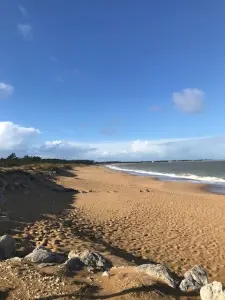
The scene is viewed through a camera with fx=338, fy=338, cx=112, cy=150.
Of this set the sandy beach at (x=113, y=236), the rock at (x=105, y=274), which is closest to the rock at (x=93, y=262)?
the sandy beach at (x=113, y=236)

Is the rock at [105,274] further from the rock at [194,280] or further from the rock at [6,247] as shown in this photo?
the rock at [6,247]

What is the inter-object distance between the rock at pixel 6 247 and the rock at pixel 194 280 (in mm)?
4104

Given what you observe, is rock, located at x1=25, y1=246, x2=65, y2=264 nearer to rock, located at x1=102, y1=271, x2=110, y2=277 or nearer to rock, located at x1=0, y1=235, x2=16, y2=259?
rock, located at x1=0, y1=235, x2=16, y2=259

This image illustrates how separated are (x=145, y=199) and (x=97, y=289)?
17.4m

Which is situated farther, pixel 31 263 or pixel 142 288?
pixel 31 263

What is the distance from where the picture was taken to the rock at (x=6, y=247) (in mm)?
7938

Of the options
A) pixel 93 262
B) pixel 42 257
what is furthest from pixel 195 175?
pixel 42 257

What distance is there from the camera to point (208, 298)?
18.9 feet

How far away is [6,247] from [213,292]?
16.0 ft

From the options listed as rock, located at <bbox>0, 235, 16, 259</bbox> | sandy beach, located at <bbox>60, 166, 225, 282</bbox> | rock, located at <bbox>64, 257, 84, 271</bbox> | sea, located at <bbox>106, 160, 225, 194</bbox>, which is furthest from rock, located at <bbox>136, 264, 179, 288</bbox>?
sea, located at <bbox>106, 160, 225, 194</bbox>

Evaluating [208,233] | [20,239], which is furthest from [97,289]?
[208,233]

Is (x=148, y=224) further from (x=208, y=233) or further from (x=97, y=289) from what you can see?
(x=97, y=289)

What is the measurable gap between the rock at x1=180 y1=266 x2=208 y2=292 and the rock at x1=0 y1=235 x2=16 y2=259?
4.10 meters

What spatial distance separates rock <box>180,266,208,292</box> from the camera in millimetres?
6398
